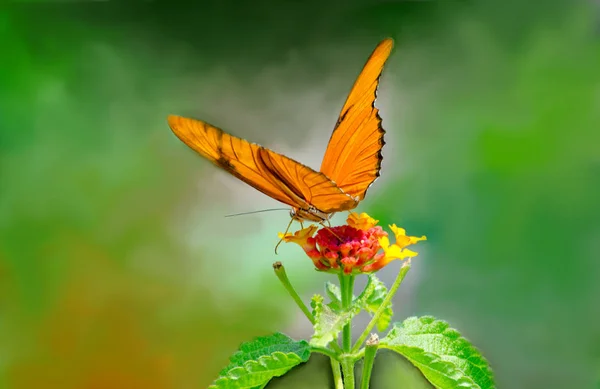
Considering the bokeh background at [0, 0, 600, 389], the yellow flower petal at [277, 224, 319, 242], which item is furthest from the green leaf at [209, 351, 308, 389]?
the bokeh background at [0, 0, 600, 389]

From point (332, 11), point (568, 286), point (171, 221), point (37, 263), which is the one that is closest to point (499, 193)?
point (568, 286)

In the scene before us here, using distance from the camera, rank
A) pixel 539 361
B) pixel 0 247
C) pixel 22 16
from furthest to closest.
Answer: pixel 22 16
pixel 0 247
pixel 539 361

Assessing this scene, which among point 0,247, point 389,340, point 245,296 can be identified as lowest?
point 389,340

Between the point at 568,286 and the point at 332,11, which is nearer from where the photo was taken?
the point at 568,286

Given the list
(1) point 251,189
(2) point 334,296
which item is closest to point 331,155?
(2) point 334,296

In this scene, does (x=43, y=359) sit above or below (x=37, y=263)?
below

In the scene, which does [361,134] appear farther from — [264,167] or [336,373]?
[336,373]

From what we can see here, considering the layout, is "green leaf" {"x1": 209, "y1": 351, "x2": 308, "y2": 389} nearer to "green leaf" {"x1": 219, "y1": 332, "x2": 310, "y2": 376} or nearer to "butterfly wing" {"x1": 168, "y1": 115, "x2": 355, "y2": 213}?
"green leaf" {"x1": 219, "y1": 332, "x2": 310, "y2": 376}

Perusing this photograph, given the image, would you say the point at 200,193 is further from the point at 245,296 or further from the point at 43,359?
the point at 43,359

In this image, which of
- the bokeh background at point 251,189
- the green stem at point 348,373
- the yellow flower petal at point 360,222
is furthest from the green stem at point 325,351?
the bokeh background at point 251,189
